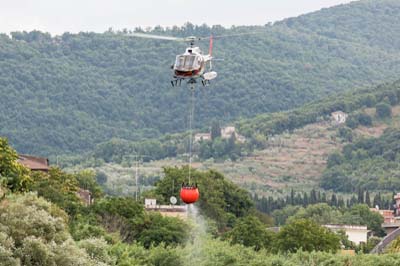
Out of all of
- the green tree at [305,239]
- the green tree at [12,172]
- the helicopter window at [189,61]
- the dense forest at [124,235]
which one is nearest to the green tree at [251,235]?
the dense forest at [124,235]

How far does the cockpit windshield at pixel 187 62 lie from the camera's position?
57.2 m

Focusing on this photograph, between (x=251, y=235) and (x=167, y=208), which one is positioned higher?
(x=251, y=235)

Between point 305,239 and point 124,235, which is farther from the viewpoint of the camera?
point 305,239

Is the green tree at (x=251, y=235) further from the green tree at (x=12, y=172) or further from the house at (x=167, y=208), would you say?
the house at (x=167, y=208)

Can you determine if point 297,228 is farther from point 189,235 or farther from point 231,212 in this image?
point 231,212

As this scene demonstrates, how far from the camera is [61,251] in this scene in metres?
68.4

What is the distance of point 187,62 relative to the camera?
5738 centimetres

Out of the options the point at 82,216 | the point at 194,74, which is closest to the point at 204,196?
the point at 82,216

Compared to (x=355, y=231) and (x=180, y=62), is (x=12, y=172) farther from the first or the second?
(x=355, y=231)

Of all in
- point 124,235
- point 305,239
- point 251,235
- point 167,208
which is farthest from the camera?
point 167,208

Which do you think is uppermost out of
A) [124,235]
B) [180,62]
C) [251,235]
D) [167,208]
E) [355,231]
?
[180,62]

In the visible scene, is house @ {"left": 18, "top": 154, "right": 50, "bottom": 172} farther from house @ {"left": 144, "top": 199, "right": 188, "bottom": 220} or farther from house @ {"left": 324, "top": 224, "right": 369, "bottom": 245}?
house @ {"left": 324, "top": 224, "right": 369, "bottom": 245}

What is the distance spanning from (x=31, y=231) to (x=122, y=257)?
15.3 metres

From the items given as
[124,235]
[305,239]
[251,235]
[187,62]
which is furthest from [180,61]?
[251,235]
